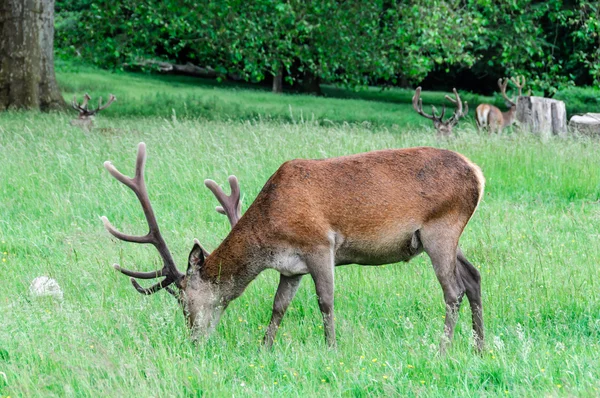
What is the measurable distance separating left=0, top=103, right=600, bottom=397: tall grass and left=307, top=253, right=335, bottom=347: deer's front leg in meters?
0.12

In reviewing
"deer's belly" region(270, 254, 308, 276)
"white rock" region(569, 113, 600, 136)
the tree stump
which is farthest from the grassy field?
the tree stump

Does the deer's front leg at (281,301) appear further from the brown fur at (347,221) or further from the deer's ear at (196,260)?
the deer's ear at (196,260)

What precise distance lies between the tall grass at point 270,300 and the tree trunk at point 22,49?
589 centimetres

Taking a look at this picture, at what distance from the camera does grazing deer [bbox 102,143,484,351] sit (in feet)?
15.3

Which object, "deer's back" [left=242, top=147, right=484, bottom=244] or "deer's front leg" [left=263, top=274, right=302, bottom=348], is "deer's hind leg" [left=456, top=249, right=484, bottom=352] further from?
"deer's front leg" [left=263, top=274, right=302, bottom=348]

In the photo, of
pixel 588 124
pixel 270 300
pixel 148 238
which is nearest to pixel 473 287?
pixel 270 300

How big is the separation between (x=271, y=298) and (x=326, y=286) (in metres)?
0.97

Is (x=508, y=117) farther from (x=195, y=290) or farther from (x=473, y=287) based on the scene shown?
(x=195, y=290)

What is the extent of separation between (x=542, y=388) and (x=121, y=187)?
19.2 ft

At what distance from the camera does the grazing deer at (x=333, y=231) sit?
15.3ft

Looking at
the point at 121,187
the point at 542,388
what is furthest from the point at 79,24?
the point at 542,388

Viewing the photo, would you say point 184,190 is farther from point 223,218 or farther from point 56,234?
point 56,234

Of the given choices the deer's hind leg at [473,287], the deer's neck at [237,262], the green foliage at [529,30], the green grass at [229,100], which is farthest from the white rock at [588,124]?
the deer's neck at [237,262]

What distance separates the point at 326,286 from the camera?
4.64 meters
